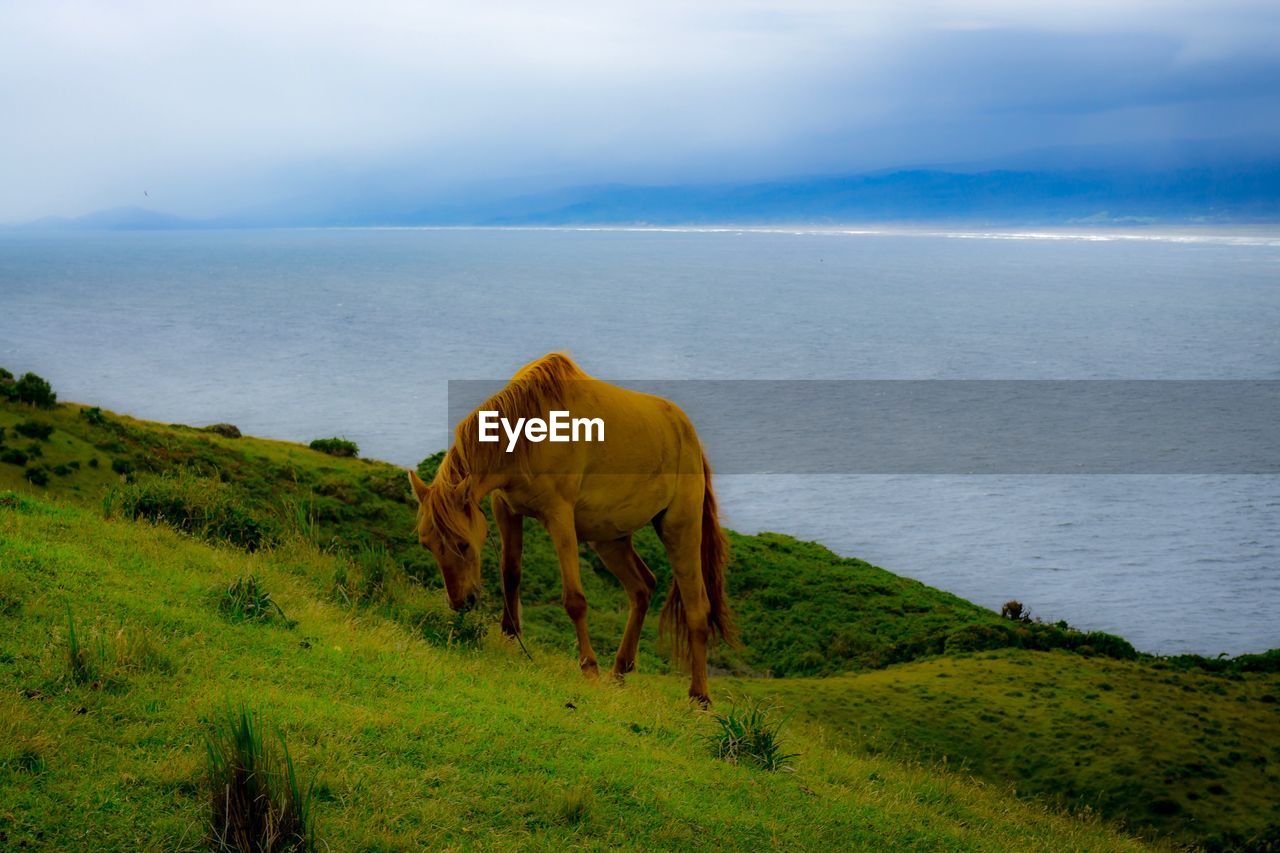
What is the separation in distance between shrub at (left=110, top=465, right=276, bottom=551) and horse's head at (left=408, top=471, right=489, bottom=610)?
366 cm

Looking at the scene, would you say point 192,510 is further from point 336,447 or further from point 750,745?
point 336,447

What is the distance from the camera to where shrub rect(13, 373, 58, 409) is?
2136cm

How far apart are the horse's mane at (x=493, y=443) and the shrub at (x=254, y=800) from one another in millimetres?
4064

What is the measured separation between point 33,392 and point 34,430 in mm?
3490

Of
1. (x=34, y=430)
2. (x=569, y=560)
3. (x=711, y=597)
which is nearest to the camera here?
(x=569, y=560)

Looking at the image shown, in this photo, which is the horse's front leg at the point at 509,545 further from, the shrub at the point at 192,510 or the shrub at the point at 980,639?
the shrub at the point at 980,639

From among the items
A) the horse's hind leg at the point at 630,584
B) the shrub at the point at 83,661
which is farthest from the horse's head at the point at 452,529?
the shrub at the point at 83,661

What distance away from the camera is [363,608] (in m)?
11.6

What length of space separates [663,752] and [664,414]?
164 inches

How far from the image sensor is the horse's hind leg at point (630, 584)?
472 inches

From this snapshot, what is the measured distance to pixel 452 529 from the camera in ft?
33.0

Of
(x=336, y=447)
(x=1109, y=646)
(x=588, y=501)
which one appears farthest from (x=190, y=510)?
(x=1109, y=646)

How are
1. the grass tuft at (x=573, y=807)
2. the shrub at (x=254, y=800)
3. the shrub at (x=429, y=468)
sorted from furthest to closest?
the shrub at (x=429, y=468), the grass tuft at (x=573, y=807), the shrub at (x=254, y=800)

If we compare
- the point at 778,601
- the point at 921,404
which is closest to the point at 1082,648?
the point at 778,601
